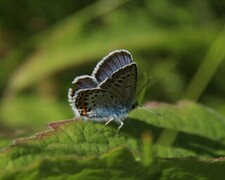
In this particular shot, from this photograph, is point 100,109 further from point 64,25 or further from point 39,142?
point 64,25

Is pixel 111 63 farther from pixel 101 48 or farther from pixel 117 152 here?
pixel 101 48

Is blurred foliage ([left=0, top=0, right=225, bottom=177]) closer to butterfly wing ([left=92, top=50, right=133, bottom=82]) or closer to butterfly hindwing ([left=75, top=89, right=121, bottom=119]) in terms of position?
butterfly hindwing ([left=75, top=89, right=121, bottom=119])

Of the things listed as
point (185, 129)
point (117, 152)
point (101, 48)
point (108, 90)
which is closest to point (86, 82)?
point (108, 90)

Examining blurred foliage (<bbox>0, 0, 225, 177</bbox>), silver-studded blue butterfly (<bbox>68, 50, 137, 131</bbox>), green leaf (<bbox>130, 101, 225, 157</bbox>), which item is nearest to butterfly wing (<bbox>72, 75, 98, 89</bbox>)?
silver-studded blue butterfly (<bbox>68, 50, 137, 131</bbox>)

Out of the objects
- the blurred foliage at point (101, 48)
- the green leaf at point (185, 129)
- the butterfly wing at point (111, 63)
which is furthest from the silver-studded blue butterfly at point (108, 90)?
the blurred foliage at point (101, 48)

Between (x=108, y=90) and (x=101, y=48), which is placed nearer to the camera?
(x=108, y=90)

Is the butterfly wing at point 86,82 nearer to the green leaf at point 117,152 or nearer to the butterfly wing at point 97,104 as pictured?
the butterfly wing at point 97,104

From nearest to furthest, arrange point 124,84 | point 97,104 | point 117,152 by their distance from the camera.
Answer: point 117,152, point 124,84, point 97,104
